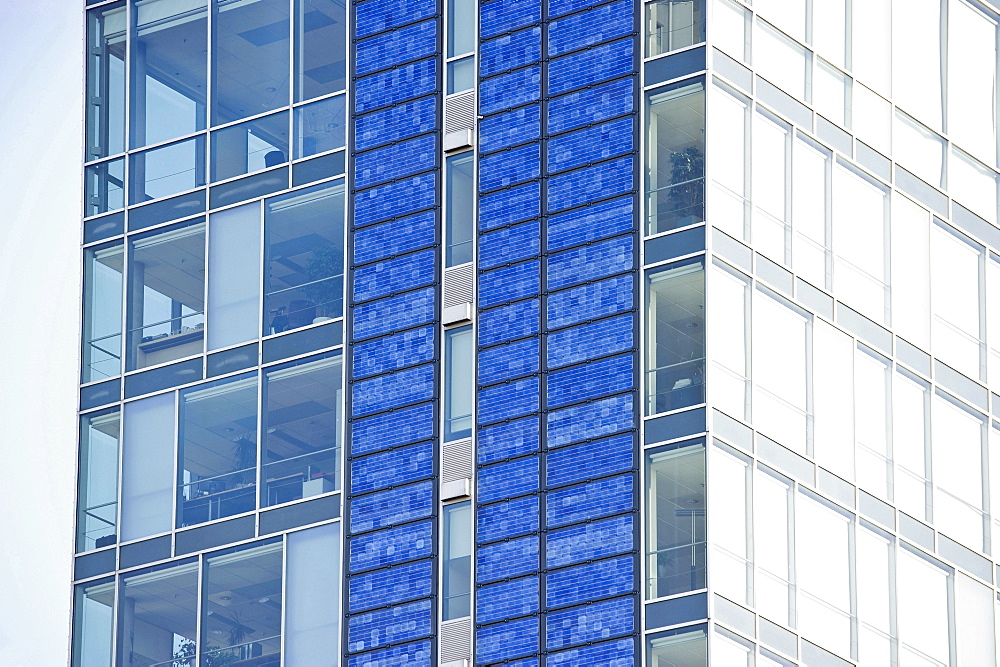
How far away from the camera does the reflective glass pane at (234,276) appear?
173 ft

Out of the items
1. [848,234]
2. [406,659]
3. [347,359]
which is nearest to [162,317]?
[347,359]

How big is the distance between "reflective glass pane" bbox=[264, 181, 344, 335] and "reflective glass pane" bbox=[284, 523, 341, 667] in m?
4.31

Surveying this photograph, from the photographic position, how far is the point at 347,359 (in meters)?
51.1

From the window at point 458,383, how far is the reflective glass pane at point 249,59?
709cm

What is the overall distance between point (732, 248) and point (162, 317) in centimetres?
1260

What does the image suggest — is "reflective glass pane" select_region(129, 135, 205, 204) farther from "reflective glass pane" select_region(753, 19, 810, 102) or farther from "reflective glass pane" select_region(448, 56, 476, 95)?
"reflective glass pane" select_region(753, 19, 810, 102)

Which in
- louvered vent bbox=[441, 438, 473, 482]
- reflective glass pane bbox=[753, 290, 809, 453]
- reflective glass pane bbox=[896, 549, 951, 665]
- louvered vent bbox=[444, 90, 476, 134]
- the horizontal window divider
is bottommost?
reflective glass pane bbox=[896, 549, 951, 665]

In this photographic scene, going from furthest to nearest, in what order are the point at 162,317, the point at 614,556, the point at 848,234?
the point at 162,317, the point at 848,234, the point at 614,556

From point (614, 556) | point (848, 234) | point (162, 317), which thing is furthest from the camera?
point (162, 317)

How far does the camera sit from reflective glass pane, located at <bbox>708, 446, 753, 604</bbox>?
45.3 metres

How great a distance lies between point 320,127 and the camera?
53094 mm

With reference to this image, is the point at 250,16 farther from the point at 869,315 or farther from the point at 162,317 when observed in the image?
the point at 869,315

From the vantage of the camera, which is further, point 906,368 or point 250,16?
point 250,16

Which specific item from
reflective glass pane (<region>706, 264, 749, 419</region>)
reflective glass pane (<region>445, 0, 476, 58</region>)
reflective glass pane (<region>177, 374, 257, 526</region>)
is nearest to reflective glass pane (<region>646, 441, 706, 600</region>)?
reflective glass pane (<region>706, 264, 749, 419</region>)
